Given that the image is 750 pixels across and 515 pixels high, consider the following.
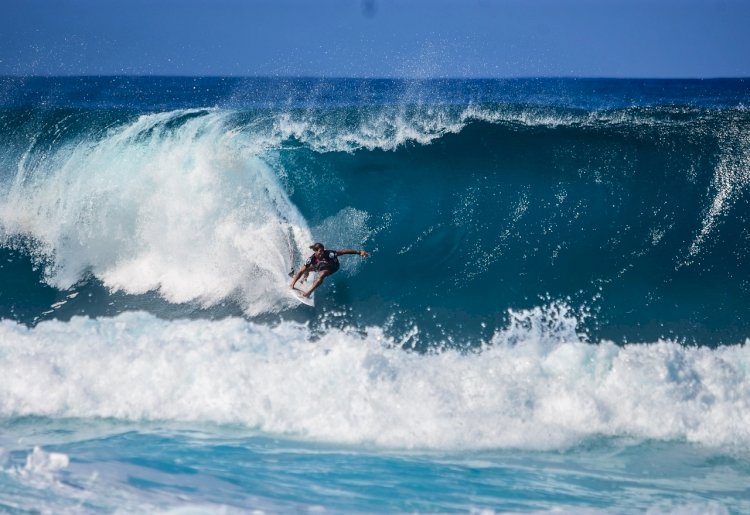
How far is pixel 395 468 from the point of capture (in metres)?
6.43

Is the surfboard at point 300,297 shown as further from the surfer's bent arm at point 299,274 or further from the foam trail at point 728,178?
the foam trail at point 728,178

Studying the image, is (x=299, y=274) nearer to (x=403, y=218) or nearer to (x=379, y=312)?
(x=379, y=312)

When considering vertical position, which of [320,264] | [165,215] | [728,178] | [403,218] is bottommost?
[320,264]

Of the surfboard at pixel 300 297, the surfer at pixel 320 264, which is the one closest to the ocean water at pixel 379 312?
the surfboard at pixel 300 297

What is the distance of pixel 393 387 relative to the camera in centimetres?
766

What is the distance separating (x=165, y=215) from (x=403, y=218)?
3.53 meters

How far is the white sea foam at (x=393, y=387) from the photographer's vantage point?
285 inches

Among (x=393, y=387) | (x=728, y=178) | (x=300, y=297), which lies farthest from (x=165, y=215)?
(x=728, y=178)

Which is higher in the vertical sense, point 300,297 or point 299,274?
point 299,274

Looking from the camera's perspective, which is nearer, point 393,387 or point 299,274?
point 393,387

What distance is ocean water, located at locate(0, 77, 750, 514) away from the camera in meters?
6.33

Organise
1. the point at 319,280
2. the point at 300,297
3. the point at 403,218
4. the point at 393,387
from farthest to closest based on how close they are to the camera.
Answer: the point at 403,218, the point at 300,297, the point at 319,280, the point at 393,387

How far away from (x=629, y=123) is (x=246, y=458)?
899cm

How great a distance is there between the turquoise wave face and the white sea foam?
116 cm
